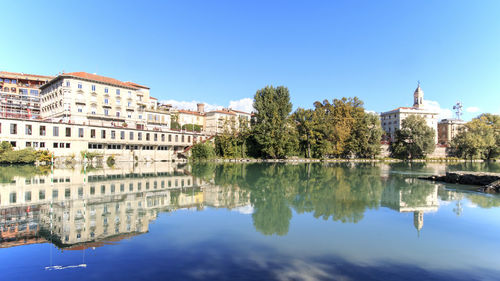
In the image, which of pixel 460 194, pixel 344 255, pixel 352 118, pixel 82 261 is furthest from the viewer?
pixel 352 118

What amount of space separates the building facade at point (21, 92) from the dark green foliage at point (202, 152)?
31505mm

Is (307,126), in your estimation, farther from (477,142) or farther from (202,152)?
Answer: (477,142)

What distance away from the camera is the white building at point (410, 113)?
8862 centimetres

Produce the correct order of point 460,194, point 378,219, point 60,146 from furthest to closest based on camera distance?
point 60,146 → point 460,194 → point 378,219

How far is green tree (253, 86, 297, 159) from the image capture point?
52250 mm

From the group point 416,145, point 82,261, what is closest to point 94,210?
point 82,261

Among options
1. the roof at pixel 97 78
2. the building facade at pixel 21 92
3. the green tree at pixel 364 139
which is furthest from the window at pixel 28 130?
the green tree at pixel 364 139

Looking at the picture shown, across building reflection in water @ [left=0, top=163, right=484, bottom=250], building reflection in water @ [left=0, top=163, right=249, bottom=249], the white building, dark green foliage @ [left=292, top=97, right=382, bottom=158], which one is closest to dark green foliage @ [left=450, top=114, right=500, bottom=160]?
the white building

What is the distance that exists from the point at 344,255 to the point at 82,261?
580 centimetres

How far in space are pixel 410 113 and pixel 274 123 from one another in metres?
56.9

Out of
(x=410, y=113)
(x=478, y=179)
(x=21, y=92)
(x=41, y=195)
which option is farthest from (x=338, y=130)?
(x=21, y=92)

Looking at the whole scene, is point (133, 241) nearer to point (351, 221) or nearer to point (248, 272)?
point (248, 272)

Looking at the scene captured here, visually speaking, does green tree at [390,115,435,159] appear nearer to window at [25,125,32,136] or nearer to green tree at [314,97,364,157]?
green tree at [314,97,364,157]

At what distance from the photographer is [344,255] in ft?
22.3
